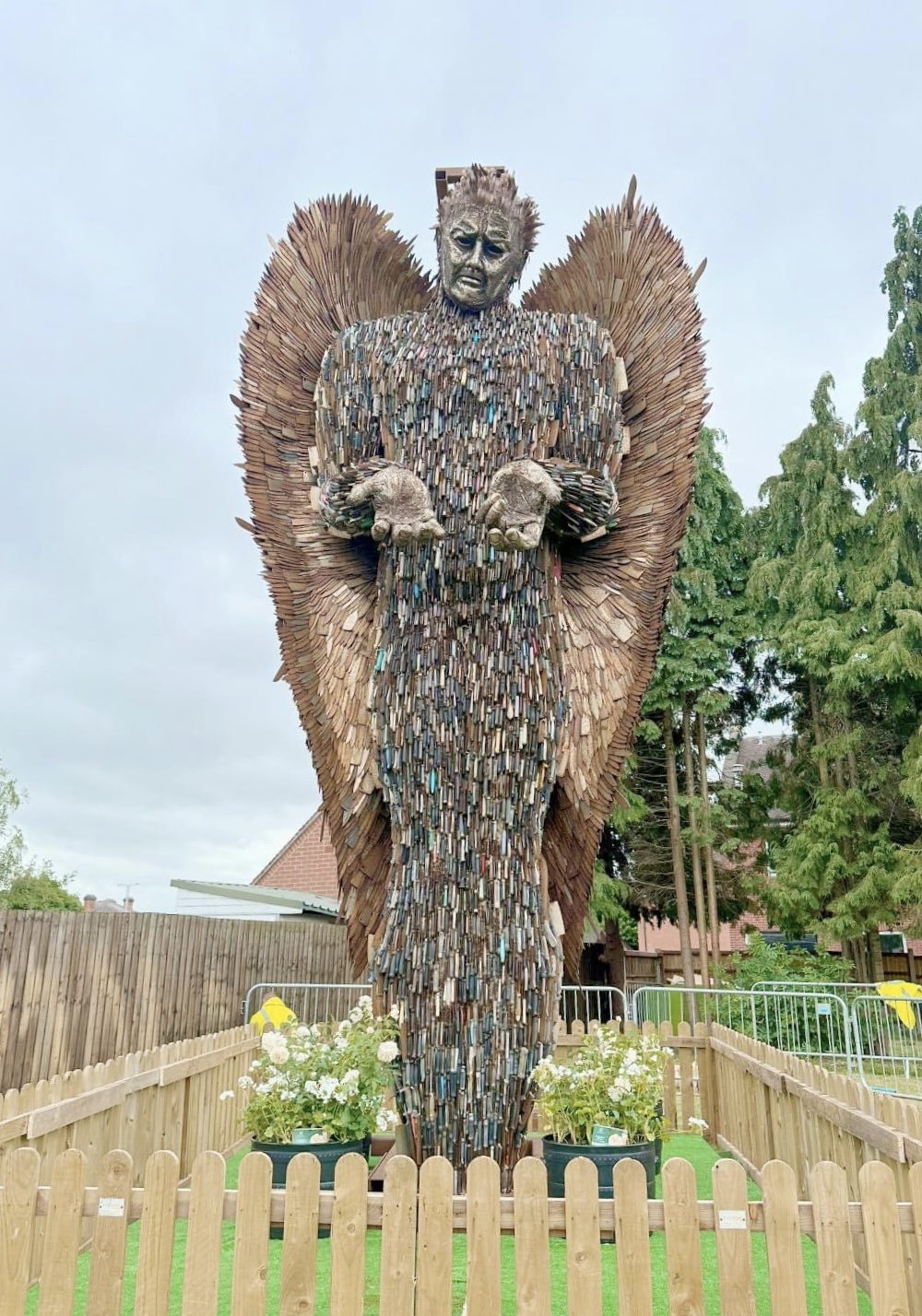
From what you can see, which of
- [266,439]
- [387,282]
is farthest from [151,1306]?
[387,282]

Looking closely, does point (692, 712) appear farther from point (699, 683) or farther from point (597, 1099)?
point (597, 1099)

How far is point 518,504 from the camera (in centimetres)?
414

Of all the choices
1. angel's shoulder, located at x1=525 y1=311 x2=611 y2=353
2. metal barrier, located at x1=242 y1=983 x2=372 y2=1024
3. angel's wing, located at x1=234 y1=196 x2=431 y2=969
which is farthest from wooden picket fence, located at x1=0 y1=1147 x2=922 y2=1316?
metal barrier, located at x1=242 y1=983 x2=372 y2=1024

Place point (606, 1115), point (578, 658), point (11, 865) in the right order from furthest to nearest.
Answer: point (11, 865) → point (578, 658) → point (606, 1115)

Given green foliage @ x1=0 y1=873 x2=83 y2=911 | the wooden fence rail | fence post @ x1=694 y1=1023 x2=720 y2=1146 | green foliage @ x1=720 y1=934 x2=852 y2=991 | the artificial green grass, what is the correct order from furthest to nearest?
green foliage @ x1=0 y1=873 x2=83 y2=911
green foliage @ x1=720 y1=934 x2=852 y2=991
fence post @ x1=694 y1=1023 x2=720 y2=1146
the wooden fence rail
the artificial green grass

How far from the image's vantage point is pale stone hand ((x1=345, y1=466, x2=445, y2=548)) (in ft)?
13.5

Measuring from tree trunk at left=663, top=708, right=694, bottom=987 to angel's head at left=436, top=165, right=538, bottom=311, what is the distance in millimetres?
9103

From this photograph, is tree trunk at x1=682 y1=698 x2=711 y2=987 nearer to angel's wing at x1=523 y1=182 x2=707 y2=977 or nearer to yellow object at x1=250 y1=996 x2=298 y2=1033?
yellow object at x1=250 y1=996 x2=298 y2=1033

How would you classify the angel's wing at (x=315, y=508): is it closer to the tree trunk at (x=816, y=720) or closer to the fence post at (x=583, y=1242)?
the fence post at (x=583, y=1242)

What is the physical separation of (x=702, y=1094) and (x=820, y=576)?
27.8 feet

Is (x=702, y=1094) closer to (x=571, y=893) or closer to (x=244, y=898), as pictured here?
(x=571, y=893)

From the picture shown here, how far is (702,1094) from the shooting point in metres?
7.23

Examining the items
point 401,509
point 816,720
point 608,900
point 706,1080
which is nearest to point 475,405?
point 401,509

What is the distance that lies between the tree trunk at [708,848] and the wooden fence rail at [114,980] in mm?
5946
